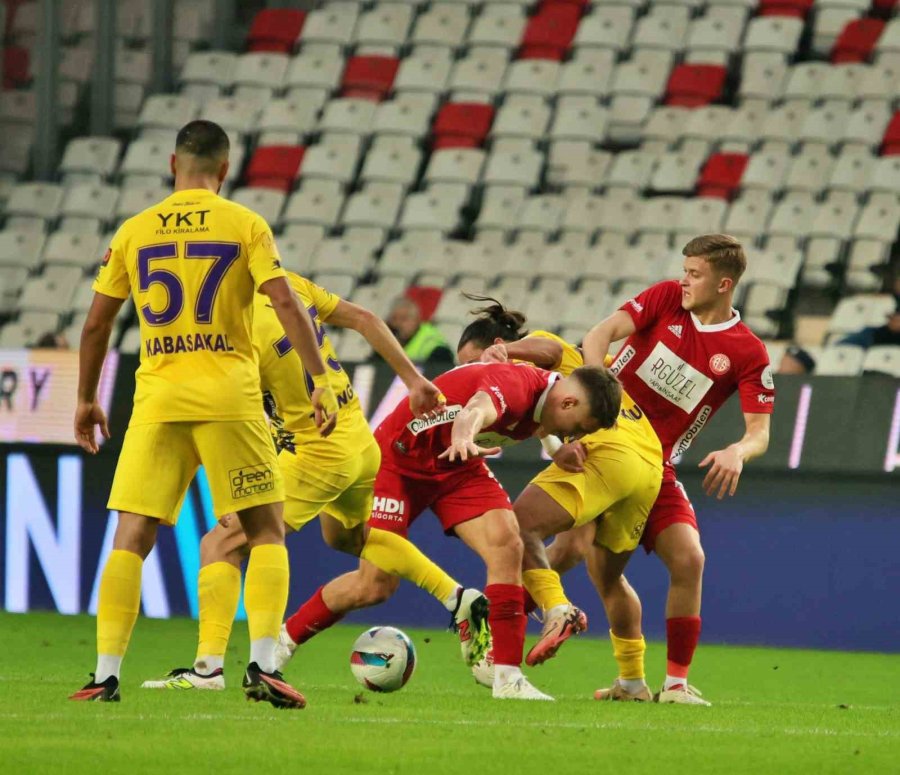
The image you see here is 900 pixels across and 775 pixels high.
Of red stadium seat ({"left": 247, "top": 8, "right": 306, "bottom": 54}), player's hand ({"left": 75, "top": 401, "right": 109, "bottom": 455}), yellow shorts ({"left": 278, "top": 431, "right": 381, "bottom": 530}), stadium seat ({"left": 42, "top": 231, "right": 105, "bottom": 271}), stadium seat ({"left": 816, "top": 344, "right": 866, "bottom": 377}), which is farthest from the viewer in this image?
red stadium seat ({"left": 247, "top": 8, "right": 306, "bottom": 54})

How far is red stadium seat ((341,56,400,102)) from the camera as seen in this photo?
18.8 metres

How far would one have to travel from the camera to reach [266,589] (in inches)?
243

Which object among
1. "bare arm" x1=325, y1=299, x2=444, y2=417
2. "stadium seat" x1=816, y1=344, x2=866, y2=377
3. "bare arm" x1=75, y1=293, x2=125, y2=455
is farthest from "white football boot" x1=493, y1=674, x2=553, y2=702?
"stadium seat" x1=816, y1=344, x2=866, y2=377

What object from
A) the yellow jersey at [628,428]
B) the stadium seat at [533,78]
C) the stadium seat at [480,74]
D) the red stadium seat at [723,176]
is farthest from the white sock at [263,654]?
the stadium seat at [480,74]

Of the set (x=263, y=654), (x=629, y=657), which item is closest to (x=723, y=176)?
(x=629, y=657)

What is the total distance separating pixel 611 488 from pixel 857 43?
11000 mm

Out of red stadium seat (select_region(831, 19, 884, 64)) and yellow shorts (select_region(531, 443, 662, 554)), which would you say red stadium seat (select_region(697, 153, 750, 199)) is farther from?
yellow shorts (select_region(531, 443, 662, 554))

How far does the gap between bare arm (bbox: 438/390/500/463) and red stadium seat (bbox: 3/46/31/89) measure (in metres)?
14.5

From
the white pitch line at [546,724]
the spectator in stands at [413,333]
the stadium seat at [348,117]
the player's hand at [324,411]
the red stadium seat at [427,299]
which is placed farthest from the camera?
the stadium seat at [348,117]

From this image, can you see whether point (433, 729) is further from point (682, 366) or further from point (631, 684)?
point (682, 366)

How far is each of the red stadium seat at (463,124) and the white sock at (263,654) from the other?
12.4 m

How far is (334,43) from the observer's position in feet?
63.5

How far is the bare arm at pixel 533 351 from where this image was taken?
7.52 m

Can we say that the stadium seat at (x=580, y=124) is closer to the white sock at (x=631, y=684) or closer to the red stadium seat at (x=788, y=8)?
the red stadium seat at (x=788, y=8)
